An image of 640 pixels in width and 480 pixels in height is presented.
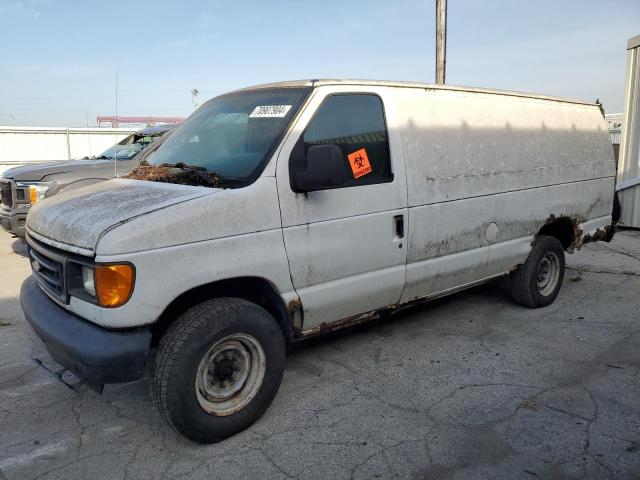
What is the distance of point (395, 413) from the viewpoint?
3.42 metres

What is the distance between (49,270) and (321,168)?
5.80ft

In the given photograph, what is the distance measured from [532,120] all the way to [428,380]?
2.77m

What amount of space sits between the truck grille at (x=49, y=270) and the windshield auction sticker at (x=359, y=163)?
189cm

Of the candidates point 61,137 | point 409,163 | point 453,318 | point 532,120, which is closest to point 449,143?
point 409,163

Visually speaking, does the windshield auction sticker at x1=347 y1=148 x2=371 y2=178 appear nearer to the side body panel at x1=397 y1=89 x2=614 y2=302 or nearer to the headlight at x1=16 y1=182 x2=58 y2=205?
the side body panel at x1=397 y1=89 x2=614 y2=302

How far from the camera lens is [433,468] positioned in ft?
9.38

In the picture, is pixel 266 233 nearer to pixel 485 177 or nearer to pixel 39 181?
pixel 485 177

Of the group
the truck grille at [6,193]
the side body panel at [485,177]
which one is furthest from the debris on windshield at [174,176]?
the truck grille at [6,193]

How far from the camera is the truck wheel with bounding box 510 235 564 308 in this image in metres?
5.26

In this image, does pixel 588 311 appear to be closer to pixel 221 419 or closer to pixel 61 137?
pixel 221 419

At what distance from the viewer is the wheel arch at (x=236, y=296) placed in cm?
309

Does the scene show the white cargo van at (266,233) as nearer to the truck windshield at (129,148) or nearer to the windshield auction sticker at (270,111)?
the windshield auction sticker at (270,111)

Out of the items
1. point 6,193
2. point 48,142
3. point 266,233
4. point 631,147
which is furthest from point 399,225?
point 48,142

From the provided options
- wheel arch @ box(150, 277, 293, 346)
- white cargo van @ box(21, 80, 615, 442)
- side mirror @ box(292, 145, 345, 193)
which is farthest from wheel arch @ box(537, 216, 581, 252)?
wheel arch @ box(150, 277, 293, 346)
